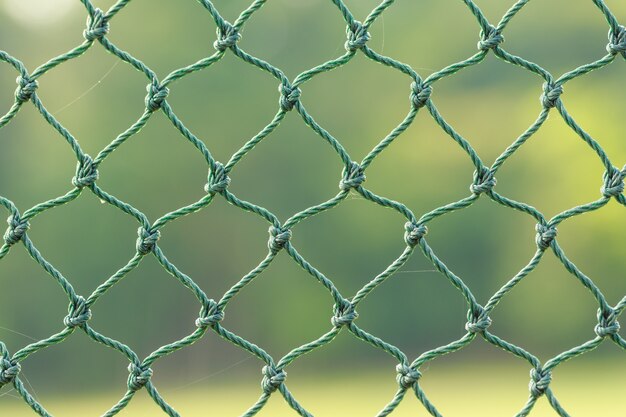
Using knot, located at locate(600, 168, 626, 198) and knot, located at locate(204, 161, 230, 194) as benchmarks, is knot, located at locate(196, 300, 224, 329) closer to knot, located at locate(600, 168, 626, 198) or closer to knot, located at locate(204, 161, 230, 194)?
knot, located at locate(204, 161, 230, 194)

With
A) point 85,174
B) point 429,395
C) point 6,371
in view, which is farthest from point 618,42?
point 429,395

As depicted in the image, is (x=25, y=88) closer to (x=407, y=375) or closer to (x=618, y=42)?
(x=407, y=375)

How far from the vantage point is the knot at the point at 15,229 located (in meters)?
0.84

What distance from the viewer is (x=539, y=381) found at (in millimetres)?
854

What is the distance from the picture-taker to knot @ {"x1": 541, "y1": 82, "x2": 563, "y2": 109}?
2.94 ft

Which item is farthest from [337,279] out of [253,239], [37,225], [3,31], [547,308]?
[3,31]

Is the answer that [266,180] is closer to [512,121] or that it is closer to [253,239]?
[253,239]

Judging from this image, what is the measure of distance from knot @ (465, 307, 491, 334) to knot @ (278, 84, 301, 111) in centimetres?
27

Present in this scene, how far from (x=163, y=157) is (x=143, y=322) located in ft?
6.59

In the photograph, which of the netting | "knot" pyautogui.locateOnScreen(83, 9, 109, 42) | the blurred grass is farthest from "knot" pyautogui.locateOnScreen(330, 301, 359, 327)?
the blurred grass

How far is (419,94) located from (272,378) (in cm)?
32

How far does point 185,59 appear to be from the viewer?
1034 centimetres

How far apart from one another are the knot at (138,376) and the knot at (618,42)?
57 cm

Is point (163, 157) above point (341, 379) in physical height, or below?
above
